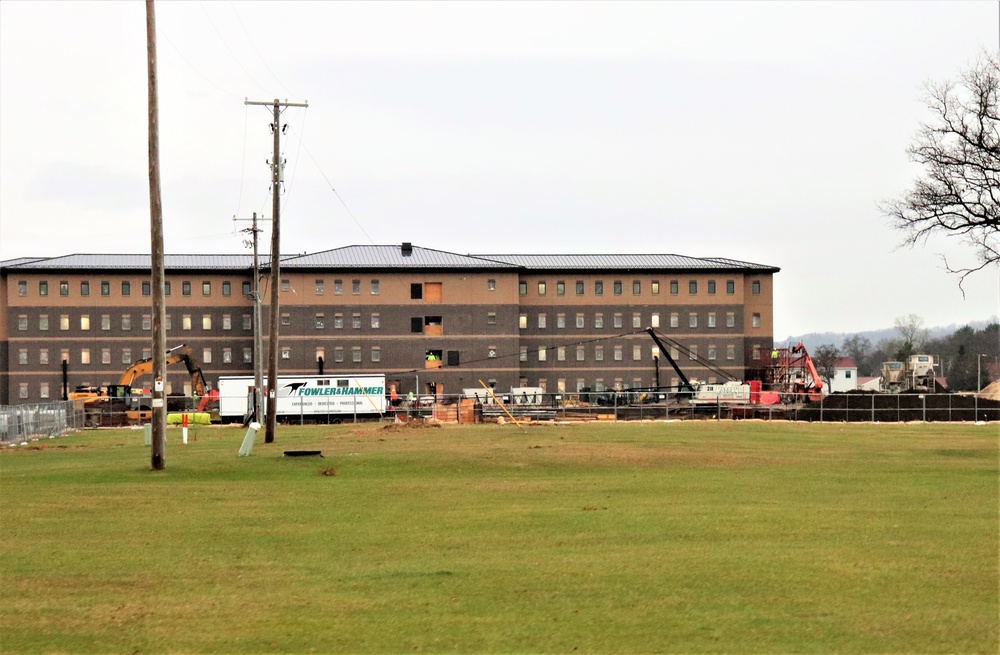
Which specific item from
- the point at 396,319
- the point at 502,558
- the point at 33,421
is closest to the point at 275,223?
the point at 33,421

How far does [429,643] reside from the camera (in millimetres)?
10883

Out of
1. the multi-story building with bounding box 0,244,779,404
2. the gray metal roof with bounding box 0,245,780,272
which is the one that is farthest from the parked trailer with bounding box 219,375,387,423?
the gray metal roof with bounding box 0,245,780,272

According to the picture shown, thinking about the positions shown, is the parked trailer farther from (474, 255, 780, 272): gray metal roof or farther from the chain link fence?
(474, 255, 780, 272): gray metal roof

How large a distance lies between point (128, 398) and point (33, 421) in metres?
33.6

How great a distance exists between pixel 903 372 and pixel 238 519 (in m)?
104

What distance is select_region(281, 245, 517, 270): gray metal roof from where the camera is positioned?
116 meters

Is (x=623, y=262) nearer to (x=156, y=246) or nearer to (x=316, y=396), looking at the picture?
(x=316, y=396)

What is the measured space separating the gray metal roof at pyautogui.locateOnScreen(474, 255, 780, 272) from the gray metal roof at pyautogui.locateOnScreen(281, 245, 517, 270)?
494cm

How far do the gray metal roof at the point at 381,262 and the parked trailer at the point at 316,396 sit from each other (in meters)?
34.0

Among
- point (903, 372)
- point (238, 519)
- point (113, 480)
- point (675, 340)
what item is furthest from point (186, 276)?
point (238, 519)

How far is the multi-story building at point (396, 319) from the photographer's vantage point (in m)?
115

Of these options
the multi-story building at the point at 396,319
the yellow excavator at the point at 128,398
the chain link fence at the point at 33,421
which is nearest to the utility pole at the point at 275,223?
the chain link fence at the point at 33,421

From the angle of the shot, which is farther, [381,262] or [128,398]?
[381,262]

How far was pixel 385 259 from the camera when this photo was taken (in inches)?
4631
